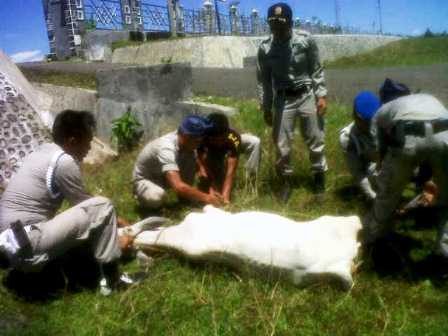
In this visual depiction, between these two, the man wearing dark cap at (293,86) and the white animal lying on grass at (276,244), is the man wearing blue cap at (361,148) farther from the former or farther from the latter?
the white animal lying on grass at (276,244)

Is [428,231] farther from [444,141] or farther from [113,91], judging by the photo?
[113,91]

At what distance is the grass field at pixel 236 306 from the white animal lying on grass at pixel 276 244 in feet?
0.41

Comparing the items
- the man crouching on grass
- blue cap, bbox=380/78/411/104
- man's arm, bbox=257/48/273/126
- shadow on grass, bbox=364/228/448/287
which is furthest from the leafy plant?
shadow on grass, bbox=364/228/448/287

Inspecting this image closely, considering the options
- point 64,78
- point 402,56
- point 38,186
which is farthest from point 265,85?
point 402,56

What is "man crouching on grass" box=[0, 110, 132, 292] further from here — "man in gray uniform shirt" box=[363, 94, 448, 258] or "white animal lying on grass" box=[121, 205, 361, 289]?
"man in gray uniform shirt" box=[363, 94, 448, 258]

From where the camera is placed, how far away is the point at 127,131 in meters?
7.76

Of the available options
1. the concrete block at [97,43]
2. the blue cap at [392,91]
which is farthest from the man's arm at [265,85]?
the concrete block at [97,43]

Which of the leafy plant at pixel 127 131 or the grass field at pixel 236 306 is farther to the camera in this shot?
the leafy plant at pixel 127 131

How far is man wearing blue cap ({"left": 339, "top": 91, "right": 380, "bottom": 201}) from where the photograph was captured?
13.9 feet

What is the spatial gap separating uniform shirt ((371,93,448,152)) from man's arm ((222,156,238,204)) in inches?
75.7

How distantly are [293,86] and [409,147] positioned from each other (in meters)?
2.01

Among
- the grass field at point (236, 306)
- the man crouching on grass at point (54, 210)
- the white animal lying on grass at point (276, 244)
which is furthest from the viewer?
the man crouching on grass at point (54, 210)

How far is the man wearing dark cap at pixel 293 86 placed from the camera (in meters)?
4.89

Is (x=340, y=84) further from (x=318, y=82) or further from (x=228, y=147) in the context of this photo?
(x=228, y=147)
